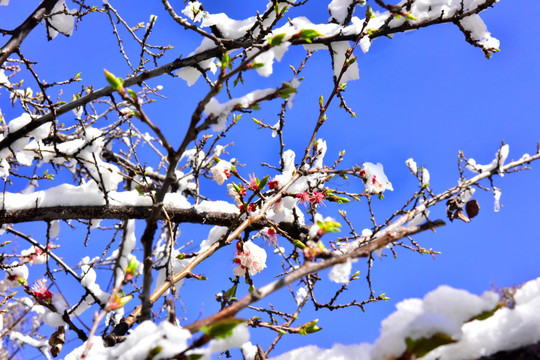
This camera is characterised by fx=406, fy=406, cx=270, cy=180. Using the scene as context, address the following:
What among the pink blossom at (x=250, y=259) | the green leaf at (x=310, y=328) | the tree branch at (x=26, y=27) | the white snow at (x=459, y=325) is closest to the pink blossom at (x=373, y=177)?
the pink blossom at (x=250, y=259)

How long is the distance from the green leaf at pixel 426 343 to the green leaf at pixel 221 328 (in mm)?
319

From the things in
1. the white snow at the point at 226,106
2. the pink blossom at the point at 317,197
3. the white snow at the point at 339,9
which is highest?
the white snow at the point at 339,9

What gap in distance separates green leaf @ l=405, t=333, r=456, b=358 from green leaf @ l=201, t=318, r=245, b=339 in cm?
32

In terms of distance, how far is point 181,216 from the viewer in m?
2.62

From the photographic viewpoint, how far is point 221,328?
0.81 meters

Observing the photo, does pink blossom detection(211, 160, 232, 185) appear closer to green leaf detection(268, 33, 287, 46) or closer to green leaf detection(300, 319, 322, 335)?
green leaf detection(300, 319, 322, 335)

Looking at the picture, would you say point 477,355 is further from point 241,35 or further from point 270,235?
point 241,35

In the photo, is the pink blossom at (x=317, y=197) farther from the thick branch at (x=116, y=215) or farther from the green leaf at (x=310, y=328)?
the green leaf at (x=310, y=328)

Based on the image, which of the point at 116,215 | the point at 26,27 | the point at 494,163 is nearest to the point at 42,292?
the point at 116,215

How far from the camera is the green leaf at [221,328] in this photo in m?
0.81

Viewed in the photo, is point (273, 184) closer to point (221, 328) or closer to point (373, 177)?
point (373, 177)

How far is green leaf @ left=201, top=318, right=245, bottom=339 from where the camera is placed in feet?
2.66

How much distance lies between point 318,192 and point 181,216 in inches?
35.4

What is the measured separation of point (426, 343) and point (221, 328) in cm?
39
